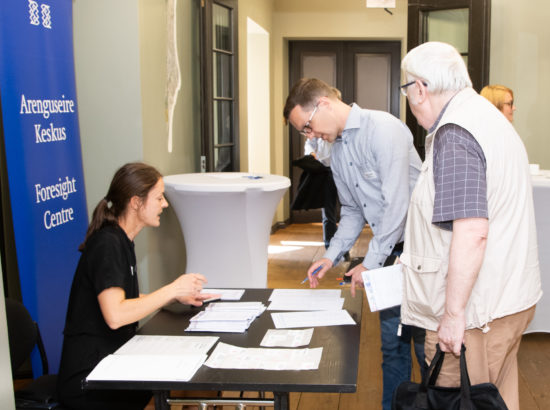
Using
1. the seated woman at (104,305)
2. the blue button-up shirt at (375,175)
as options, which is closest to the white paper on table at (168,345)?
the seated woman at (104,305)

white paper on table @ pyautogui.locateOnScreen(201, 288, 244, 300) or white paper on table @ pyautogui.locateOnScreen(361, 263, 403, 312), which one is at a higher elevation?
white paper on table @ pyautogui.locateOnScreen(361, 263, 403, 312)

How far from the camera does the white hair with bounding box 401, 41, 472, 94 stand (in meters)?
1.60

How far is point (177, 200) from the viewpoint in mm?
3355

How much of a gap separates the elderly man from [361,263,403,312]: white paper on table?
13cm

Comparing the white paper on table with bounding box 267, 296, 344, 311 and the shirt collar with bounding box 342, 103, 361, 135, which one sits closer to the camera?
the white paper on table with bounding box 267, 296, 344, 311

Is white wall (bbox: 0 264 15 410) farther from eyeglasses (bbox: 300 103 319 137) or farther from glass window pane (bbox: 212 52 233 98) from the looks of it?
glass window pane (bbox: 212 52 233 98)

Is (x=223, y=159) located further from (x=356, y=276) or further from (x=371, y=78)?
(x=371, y=78)

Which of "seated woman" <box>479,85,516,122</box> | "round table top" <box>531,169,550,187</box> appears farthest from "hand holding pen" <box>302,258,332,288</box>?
"seated woman" <box>479,85,516,122</box>

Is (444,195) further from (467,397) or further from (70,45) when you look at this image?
(70,45)

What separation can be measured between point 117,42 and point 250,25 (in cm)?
349

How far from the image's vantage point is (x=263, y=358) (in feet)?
5.41

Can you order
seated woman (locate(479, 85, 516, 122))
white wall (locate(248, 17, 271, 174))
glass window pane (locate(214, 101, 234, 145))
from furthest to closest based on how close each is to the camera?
white wall (locate(248, 17, 271, 174))
glass window pane (locate(214, 101, 234, 145))
seated woman (locate(479, 85, 516, 122))

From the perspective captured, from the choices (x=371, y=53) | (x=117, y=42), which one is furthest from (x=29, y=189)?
(x=371, y=53)

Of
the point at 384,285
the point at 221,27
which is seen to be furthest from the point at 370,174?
the point at 221,27
